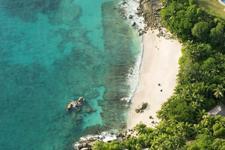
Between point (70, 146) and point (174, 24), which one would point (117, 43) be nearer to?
point (174, 24)

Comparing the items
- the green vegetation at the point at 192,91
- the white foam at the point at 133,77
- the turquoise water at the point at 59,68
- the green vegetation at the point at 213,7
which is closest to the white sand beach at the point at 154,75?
the white foam at the point at 133,77

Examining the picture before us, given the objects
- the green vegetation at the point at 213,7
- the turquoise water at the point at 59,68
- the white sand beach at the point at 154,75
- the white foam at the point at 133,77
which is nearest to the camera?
the turquoise water at the point at 59,68

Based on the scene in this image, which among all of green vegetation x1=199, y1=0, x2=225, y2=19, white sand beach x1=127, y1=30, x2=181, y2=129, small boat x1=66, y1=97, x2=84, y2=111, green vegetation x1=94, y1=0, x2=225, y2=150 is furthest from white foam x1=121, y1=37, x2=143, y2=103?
green vegetation x1=199, y1=0, x2=225, y2=19

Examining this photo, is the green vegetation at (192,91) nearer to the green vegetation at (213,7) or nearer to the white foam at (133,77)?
the green vegetation at (213,7)

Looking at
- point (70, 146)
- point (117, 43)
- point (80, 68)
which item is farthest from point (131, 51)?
point (70, 146)

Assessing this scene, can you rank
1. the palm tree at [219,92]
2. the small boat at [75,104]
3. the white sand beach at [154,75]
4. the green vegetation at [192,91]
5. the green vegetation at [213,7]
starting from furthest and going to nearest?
the green vegetation at [213,7] → the small boat at [75,104] → the white sand beach at [154,75] → the palm tree at [219,92] → the green vegetation at [192,91]

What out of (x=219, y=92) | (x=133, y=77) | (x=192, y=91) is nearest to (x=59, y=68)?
(x=133, y=77)
